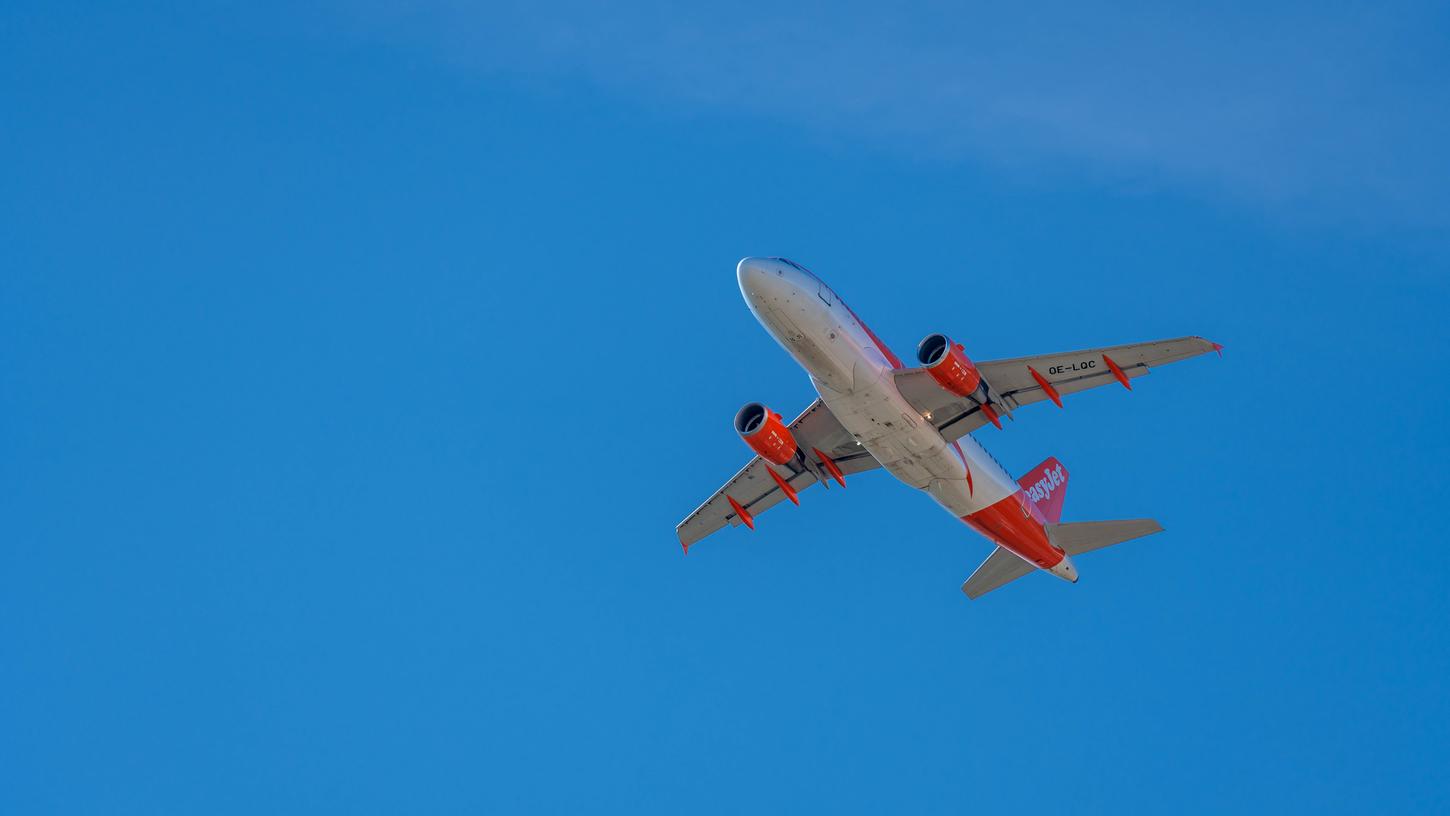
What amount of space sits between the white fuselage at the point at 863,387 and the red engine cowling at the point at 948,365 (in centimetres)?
139

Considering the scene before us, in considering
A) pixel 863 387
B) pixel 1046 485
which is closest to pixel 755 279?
pixel 863 387

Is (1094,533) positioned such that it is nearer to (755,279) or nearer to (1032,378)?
(1032,378)

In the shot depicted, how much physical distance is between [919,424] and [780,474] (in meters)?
8.11

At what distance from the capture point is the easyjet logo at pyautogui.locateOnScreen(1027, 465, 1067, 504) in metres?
55.8

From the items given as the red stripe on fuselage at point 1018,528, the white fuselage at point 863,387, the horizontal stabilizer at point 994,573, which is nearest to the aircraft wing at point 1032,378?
the white fuselage at point 863,387

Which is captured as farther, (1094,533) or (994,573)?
(994,573)

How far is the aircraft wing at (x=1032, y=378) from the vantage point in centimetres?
4762

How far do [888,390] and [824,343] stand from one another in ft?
10.8

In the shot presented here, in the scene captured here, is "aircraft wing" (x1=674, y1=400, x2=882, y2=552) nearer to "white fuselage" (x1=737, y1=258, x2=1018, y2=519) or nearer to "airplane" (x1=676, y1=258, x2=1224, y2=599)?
"airplane" (x1=676, y1=258, x2=1224, y2=599)

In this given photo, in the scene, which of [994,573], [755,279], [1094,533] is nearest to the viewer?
[755,279]

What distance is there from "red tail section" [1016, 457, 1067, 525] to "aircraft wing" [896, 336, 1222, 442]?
19.4 feet

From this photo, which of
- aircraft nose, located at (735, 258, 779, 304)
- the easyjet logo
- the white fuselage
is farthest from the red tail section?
aircraft nose, located at (735, 258, 779, 304)

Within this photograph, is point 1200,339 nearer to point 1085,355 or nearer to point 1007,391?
point 1085,355

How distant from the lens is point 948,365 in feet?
156
